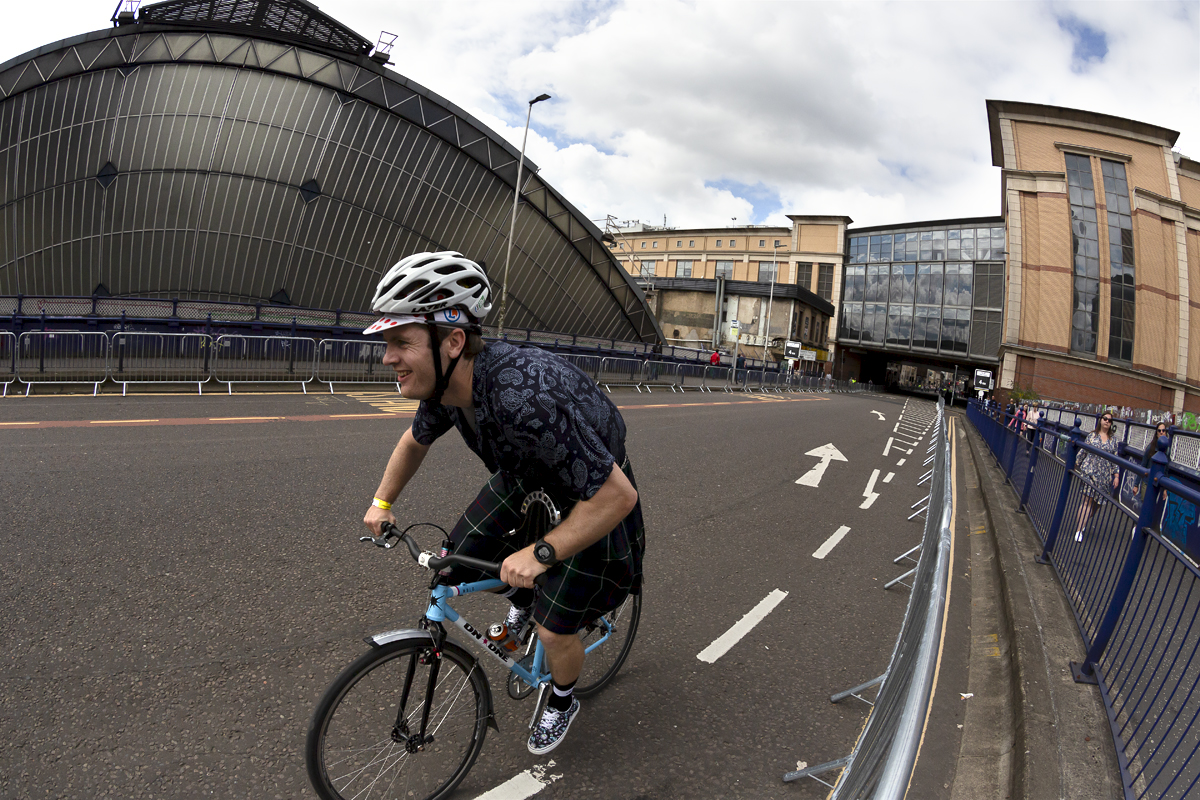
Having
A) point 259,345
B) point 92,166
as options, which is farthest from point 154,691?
point 92,166

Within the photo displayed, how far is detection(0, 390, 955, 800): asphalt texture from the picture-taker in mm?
2615

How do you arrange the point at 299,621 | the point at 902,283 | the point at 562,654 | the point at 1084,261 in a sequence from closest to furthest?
the point at 562,654 < the point at 299,621 < the point at 1084,261 < the point at 902,283

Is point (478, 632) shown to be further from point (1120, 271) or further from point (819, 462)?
point (1120, 271)

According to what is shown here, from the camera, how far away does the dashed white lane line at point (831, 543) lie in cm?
604

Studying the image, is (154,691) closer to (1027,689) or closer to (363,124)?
(1027,689)

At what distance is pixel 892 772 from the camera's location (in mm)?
1322

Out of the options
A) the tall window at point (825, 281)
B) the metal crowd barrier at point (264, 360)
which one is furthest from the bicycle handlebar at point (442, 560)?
the tall window at point (825, 281)

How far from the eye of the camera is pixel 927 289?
229 ft

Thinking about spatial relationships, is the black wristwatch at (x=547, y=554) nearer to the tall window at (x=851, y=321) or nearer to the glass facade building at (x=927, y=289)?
the glass facade building at (x=927, y=289)

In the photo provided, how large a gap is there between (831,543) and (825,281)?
7848cm

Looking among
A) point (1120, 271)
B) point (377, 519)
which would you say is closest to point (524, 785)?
point (377, 519)

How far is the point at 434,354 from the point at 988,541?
7.35 m

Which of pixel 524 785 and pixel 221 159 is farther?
pixel 221 159

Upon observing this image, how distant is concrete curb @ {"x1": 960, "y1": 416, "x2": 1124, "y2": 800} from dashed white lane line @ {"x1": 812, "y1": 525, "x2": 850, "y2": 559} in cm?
143
